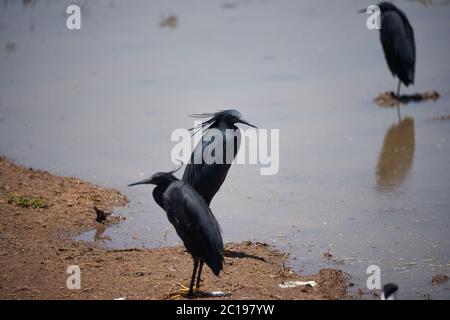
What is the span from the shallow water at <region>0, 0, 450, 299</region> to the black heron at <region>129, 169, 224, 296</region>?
122 cm

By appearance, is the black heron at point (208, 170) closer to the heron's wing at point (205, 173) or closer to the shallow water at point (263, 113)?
the heron's wing at point (205, 173)

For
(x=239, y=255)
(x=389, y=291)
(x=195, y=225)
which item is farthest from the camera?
(x=239, y=255)

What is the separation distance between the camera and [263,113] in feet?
39.9

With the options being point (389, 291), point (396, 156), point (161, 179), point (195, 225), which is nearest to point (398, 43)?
point (396, 156)

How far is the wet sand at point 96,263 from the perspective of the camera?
6488 mm

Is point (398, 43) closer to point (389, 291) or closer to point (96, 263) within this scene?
point (96, 263)

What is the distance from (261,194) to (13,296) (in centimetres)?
355

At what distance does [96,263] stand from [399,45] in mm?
8201

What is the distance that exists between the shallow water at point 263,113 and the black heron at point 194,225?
3.99 feet

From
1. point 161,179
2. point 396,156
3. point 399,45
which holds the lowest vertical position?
point 161,179

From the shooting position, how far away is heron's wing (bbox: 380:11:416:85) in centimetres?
1302

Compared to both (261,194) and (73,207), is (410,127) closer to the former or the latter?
(261,194)

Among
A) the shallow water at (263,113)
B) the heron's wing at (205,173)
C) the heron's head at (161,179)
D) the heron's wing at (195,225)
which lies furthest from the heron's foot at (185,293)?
the heron's wing at (205,173)

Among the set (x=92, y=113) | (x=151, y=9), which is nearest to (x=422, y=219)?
(x=92, y=113)
